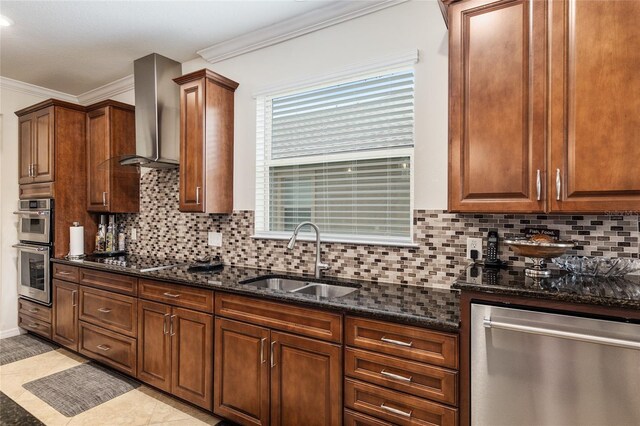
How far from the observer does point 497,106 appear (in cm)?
162

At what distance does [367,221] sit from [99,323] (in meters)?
2.39

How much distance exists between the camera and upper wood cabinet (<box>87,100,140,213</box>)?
3.56m

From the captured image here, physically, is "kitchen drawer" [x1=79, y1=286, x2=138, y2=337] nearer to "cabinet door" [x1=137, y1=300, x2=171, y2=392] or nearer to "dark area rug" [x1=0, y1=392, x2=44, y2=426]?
"cabinet door" [x1=137, y1=300, x2=171, y2=392]

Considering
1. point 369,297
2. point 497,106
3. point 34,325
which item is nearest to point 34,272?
point 34,325

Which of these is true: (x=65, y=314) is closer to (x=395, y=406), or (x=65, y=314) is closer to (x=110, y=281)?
(x=110, y=281)

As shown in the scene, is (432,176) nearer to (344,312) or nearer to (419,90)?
(419,90)

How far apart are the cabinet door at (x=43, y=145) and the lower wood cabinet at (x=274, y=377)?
2.76 meters

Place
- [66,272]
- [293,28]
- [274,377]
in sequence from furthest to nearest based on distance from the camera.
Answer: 1. [66,272]
2. [293,28]
3. [274,377]

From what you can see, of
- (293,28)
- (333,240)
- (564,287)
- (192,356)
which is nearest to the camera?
(564,287)

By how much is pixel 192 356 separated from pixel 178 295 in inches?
16.0

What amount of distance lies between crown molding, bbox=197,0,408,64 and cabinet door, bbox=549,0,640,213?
1127 millimetres

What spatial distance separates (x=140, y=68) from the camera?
322 centimetres

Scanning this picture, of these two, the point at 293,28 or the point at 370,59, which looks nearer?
the point at 370,59

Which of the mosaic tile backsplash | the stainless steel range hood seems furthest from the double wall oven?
the stainless steel range hood
